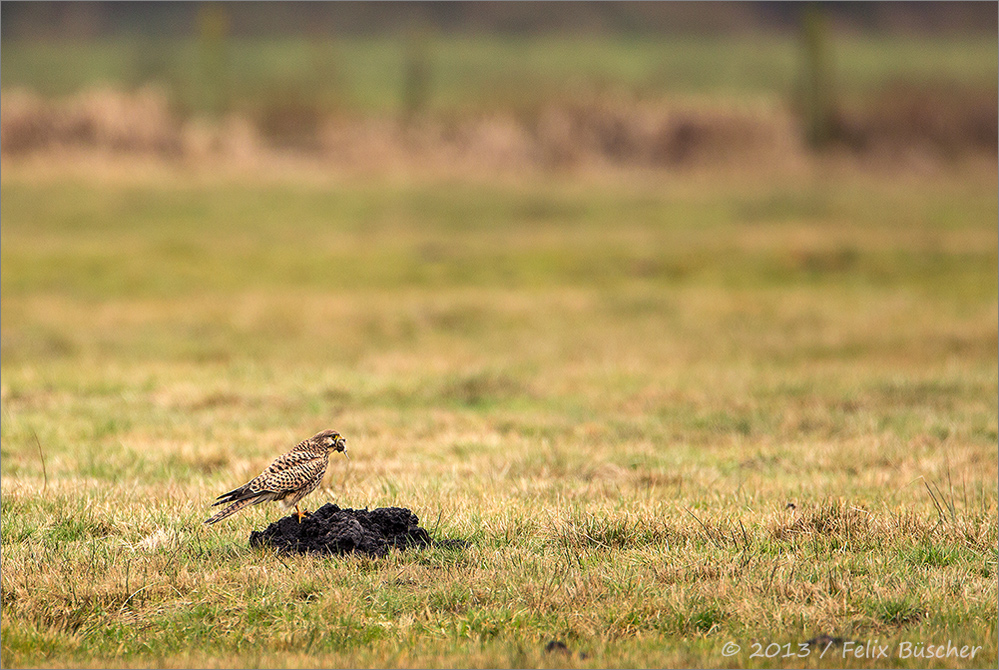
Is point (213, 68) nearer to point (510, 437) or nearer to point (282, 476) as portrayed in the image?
point (510, 437)

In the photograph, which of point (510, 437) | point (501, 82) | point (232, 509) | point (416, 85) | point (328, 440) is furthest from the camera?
point (501, 82)

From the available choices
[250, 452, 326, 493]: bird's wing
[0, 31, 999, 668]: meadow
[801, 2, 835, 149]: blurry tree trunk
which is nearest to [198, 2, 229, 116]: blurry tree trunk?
[0, 31, 999, 668]: meadow

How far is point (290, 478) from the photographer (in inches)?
243

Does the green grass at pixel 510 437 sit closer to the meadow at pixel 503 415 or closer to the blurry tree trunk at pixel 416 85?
the meadow at pixel 503 415

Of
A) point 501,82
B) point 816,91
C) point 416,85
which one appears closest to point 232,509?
point 816,91

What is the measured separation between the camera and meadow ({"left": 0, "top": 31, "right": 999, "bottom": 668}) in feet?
17.5

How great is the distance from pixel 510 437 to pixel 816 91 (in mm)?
31881

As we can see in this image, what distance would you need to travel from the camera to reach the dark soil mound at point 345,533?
6.11 metres

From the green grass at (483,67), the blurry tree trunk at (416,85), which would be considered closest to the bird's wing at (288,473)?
the blurry tree trunk at (416,85)

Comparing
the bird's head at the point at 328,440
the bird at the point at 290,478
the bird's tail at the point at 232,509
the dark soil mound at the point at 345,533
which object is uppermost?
the bird's head at the point at 328,440

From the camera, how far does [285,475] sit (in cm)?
616

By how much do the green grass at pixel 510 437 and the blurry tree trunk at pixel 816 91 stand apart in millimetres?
11197

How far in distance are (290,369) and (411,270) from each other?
9662 mm

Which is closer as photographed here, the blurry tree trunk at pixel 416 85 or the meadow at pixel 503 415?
the meadow at pixel 503 415
